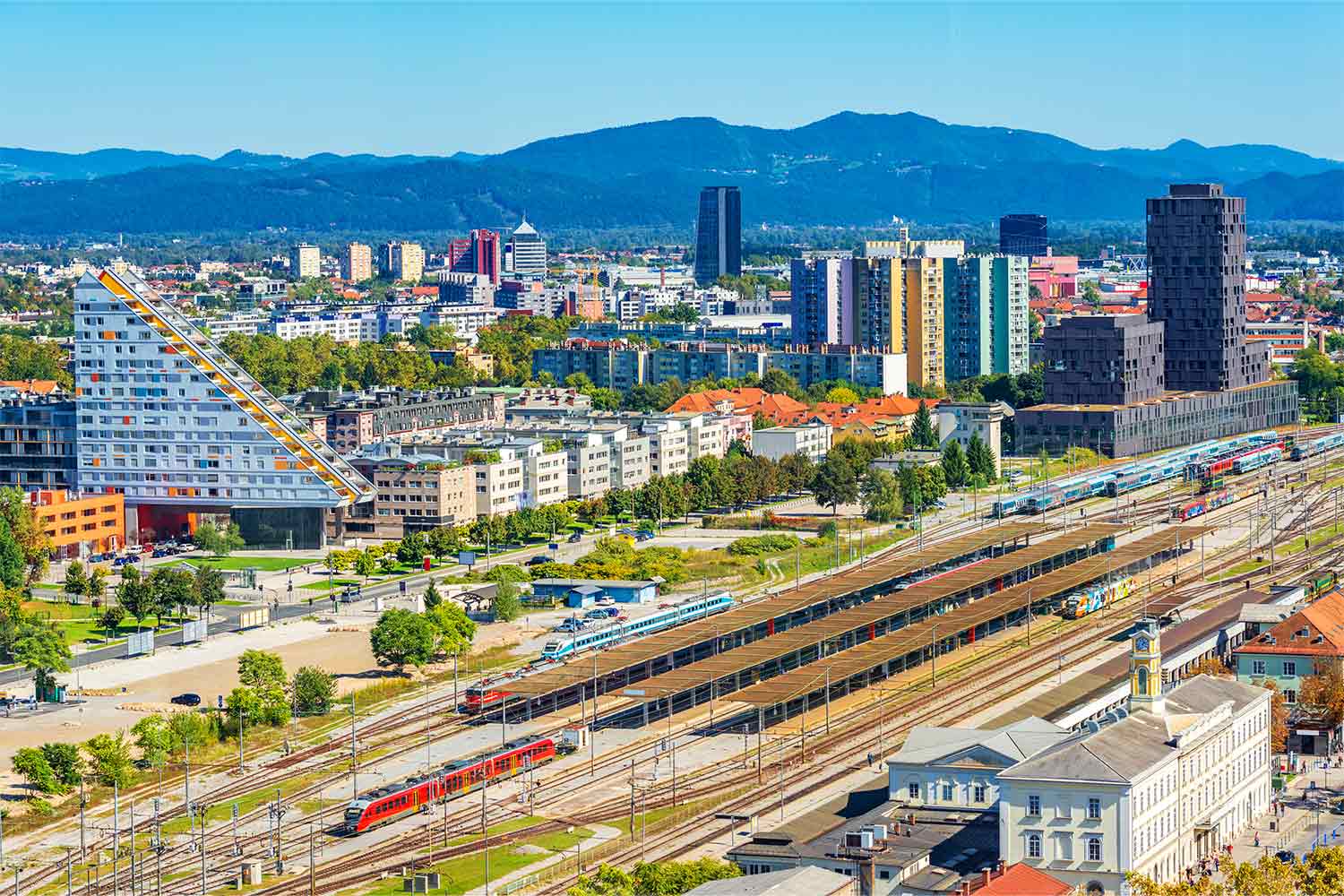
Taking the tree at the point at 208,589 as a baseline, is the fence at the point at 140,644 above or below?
below

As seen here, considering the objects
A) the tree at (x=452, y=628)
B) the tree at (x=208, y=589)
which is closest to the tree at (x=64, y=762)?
the tree at (x=452, y=628)

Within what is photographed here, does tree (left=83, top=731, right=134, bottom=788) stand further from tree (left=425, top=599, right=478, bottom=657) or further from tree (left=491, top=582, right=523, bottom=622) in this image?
tree (left=491, top=582, right=523, bottom=622)

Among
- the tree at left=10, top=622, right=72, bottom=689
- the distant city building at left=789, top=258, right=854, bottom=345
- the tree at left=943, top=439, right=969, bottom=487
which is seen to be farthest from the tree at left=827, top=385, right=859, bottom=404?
the tree at left=10, top=622, right=72, bottom=689

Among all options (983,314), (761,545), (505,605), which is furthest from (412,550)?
(983,314)

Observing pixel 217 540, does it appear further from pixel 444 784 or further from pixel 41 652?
pixel 444 784

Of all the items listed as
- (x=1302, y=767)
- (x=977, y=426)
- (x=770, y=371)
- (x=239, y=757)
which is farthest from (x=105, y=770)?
(x=770, y=371)

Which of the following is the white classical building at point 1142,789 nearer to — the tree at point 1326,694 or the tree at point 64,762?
the tree at point 1326,694

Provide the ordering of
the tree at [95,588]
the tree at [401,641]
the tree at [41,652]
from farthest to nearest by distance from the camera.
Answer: the tree at [95,588] → the tree at [401,641] → the tree at [41,652]
